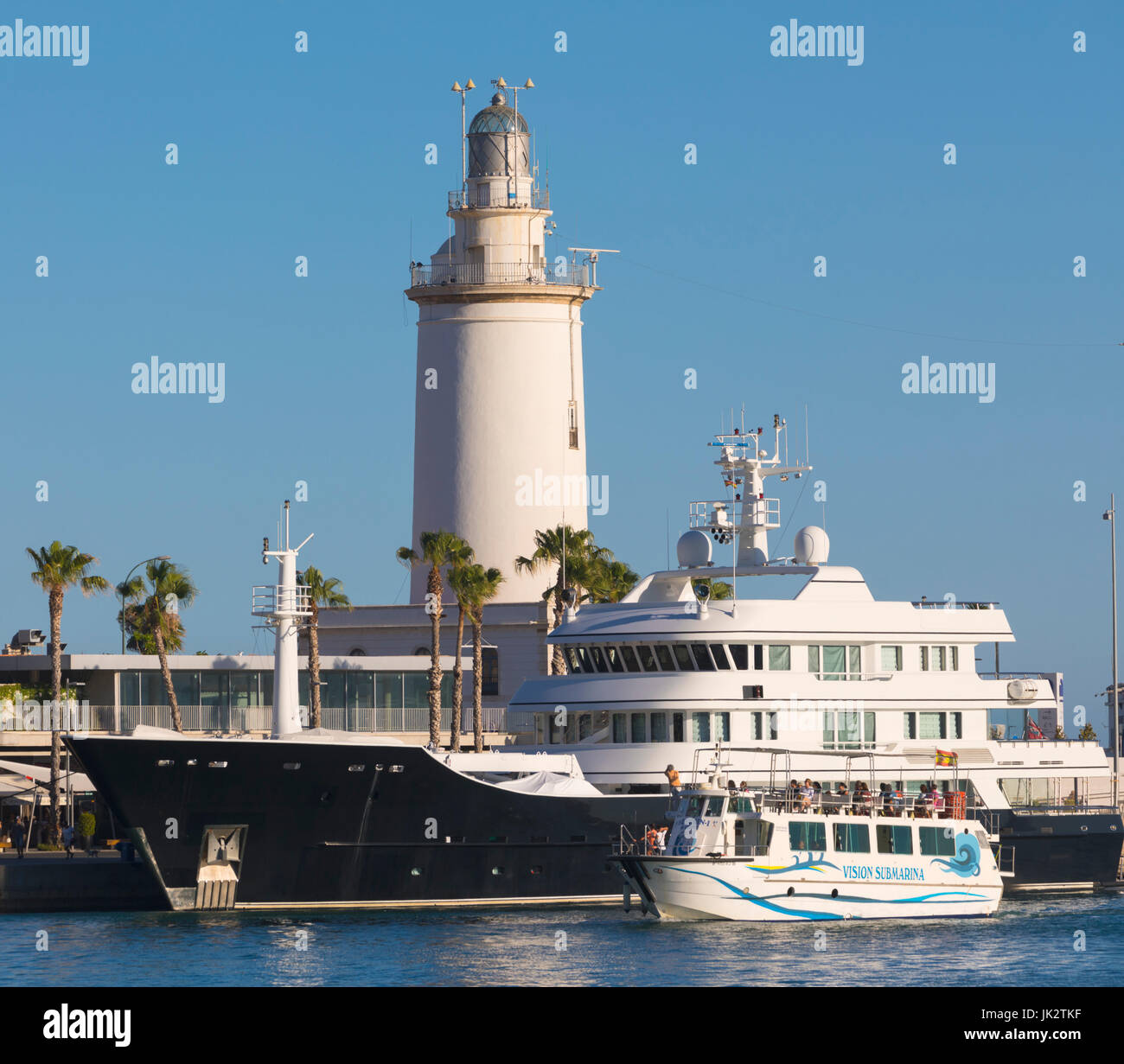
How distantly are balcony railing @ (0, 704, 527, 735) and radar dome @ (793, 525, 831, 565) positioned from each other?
51.3 ft

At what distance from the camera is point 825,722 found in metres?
44.2

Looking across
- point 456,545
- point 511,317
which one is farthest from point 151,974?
point 511,317

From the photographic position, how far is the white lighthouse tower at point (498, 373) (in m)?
66.8

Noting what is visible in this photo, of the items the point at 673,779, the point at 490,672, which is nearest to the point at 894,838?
the point at 673,779

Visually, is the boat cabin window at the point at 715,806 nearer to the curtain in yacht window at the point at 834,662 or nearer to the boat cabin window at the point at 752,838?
the boat cabin window at the point at 752,838

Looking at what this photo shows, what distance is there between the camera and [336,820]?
4022cm


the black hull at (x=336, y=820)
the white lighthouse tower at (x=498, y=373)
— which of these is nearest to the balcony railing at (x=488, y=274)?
the white lighthouse tower at (x=498, y=373)

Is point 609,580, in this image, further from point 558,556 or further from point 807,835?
point 807,835

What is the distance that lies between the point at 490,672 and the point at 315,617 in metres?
6.94

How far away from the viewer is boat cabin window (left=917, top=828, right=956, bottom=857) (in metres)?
40.2

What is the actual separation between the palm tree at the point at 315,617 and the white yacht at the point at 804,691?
47.9 feet

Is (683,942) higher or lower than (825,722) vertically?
lower

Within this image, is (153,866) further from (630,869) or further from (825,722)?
(825,722)
